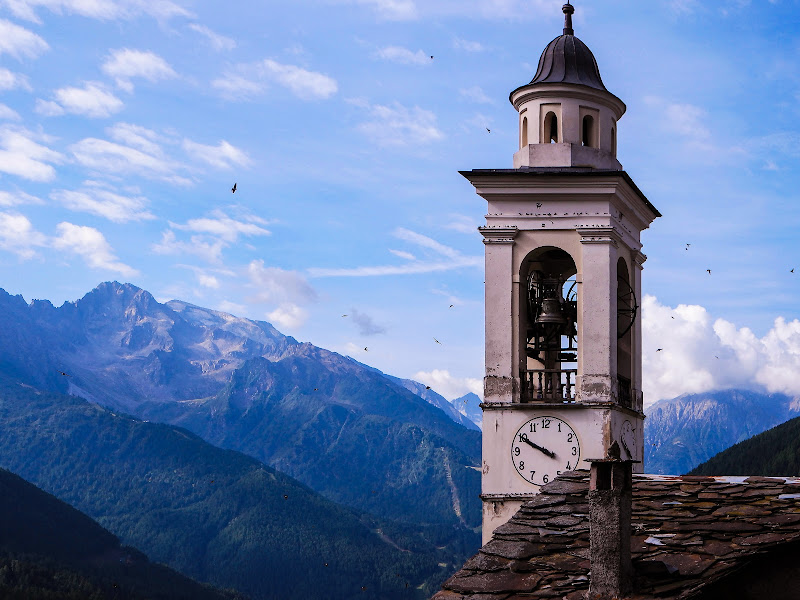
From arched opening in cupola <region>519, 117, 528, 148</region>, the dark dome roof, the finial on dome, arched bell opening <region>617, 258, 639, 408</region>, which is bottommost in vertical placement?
arched bell opening <region>617, 258, 639, 408</region>

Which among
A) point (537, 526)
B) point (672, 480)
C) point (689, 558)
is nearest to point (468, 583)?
point (537, 526)

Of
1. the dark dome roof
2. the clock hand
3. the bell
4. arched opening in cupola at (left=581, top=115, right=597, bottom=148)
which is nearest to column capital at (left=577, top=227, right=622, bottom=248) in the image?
the bell

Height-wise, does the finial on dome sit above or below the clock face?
above

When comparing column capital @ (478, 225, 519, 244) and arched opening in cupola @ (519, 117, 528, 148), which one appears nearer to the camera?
column capital @ (478, 225, 519, 244)

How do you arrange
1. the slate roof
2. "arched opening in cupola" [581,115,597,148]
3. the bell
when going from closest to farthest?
the slate roof < the bell < "arched opening in cupola" [581,115,597,148]

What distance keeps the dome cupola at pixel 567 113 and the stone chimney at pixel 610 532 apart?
16227 millimetres

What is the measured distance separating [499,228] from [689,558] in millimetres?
14860

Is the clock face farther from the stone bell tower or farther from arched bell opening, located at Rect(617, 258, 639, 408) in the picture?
arched bell opening, located at Rect(617, 258, 639, 408)

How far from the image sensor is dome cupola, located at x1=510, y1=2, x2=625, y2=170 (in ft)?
94.9

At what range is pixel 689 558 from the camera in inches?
551

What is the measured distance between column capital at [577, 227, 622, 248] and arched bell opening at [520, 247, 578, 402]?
38.4 inches

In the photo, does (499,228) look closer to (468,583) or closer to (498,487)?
(498,487)

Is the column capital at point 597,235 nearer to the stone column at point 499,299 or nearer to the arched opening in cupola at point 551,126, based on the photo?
the stone column at point 499,299

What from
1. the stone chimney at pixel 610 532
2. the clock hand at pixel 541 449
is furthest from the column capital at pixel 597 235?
the stone chimney at pixel 610 532
